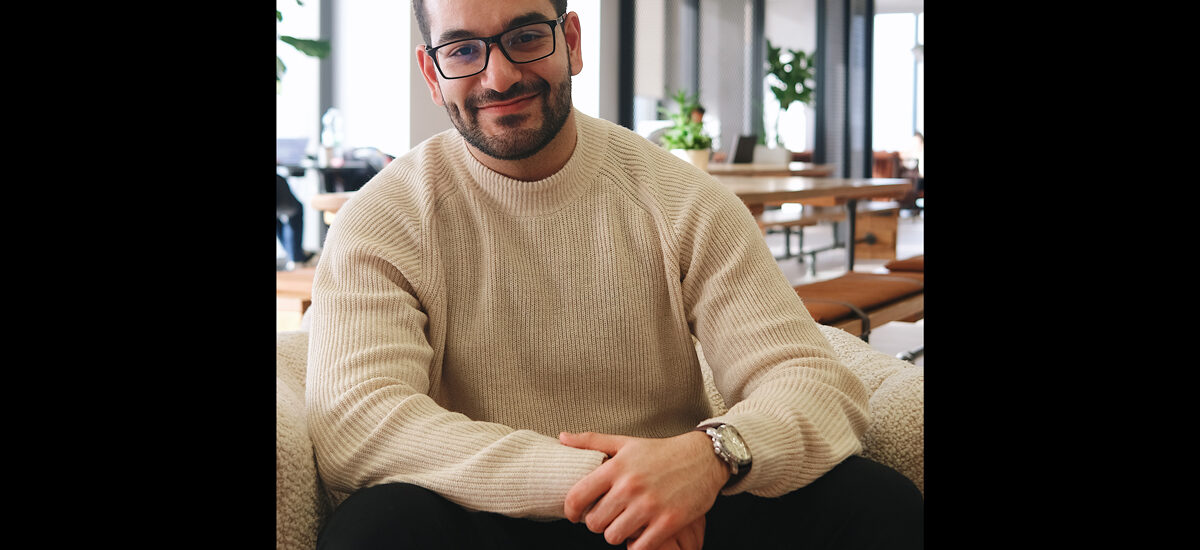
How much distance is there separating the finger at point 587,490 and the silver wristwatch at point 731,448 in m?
0.13

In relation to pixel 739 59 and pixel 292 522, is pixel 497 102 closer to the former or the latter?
pixel 292 522

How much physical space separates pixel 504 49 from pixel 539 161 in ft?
0.54

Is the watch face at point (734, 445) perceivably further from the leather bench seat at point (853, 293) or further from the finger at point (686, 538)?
the leather bench seat at point (853, 293)

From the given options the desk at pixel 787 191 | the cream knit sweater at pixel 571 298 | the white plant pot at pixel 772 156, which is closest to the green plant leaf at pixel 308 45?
the desk at pixel 787 191

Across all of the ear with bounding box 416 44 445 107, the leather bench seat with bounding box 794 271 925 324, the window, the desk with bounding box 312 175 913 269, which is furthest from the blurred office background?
the ear with bounding box 416 44 445 107

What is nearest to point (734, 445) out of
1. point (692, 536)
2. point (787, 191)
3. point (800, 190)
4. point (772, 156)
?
point (692, 536)

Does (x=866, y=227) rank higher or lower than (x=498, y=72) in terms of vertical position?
lower

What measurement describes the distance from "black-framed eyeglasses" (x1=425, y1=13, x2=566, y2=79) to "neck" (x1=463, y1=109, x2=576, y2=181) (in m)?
0.11

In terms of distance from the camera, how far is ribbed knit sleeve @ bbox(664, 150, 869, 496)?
3.83ft

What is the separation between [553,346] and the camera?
137 centimetres

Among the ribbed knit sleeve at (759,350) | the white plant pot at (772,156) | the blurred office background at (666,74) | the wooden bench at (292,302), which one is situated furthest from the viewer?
the white plant pot at (772,156)

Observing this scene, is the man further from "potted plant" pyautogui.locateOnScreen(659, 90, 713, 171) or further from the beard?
"potted plant" pyautogui.locateOnScreen(659, 90, 713, 171)

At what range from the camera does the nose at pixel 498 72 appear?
4.27 ft

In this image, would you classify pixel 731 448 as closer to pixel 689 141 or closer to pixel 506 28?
pixel 506 28
